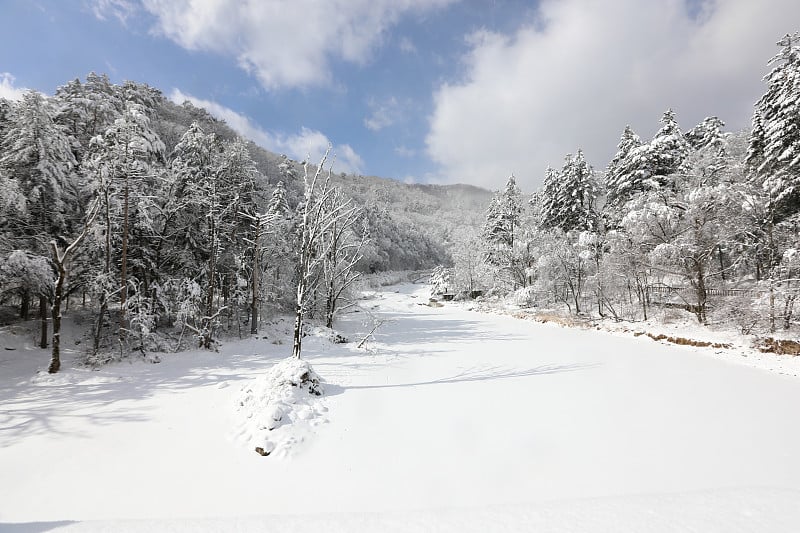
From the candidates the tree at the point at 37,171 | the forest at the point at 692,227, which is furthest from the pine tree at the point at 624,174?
the tree at the point at 37,171

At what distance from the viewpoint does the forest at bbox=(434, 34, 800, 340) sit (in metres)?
13.9

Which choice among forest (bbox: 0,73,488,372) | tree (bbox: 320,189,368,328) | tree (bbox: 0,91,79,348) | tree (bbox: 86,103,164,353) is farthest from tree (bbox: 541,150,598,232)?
tree (bbox: 0,91,79,348)

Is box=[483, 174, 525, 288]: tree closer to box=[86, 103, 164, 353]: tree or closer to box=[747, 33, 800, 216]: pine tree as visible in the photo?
box=[747, 33, 800, 216]: pine tree

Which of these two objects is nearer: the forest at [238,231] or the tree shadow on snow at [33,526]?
the tree shadow on snow at [33,526]

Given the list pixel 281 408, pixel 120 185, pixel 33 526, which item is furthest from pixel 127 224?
pixel 33 526

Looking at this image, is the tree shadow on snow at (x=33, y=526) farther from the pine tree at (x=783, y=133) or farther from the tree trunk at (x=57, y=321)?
the pine tree at (x=783, y=133)

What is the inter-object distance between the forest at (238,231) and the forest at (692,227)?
10cm

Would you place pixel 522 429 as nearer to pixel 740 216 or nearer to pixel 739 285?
pixel 739 285

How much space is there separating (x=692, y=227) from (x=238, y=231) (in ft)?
81.1

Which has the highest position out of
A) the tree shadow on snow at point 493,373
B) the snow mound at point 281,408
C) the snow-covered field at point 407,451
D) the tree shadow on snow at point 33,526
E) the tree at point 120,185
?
the tree at point 120,185

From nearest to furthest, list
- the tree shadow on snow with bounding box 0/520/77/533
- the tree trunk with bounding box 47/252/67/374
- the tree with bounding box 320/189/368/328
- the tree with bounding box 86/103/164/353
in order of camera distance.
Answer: the tree shadow on snow with bounding box 0/520/77/533 < the tree trunk with bounding box 47/252/67/374 < the tree with bounding box 86/103/164/353 < the tree with bounding box 320/189/368/328

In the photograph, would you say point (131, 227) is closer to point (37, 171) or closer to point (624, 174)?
point (37, 171)

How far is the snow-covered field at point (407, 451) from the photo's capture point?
3.95 metres

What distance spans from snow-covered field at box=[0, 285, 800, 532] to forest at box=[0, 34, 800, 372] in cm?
315
